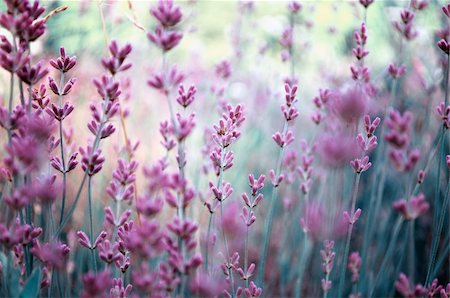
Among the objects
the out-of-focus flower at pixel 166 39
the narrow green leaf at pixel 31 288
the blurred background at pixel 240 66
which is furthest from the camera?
the blurred background at pixel 240 66

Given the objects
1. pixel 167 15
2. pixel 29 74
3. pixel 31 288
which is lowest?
pixel 31 288

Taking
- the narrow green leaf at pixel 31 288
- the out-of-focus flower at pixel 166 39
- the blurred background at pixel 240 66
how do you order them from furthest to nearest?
the blurred background at pixel 240 66 → the narrow green leaf at pixel 31 288 → the out-of-focus flower at pixel 166 39

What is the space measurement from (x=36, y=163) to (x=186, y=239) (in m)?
0.27

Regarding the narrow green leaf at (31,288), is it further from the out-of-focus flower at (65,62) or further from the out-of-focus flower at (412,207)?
the out-of-focus flower at (412,207)

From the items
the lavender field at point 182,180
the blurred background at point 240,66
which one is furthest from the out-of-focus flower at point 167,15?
the blurred background at point 240,66

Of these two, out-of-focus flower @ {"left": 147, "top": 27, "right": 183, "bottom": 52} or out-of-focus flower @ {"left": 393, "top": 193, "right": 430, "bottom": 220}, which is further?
out-of-focus flower @ {"left": 393, "top": 193, "right": 430, "bottom": 220}

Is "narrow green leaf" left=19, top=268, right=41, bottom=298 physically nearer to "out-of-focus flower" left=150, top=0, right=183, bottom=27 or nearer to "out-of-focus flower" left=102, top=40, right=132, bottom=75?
"out-of-focus flower" left=102, top=40, right=132, bottom=75

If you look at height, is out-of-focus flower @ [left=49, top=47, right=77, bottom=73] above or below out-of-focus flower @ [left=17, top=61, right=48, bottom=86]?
below

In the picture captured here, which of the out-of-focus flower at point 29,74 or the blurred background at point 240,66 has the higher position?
the out-of-focus flower at point 29,74

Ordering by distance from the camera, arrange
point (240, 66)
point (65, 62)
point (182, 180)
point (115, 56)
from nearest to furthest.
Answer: point (182, 180) < point (115, 56) < point (65, 62) < point (240, 66)

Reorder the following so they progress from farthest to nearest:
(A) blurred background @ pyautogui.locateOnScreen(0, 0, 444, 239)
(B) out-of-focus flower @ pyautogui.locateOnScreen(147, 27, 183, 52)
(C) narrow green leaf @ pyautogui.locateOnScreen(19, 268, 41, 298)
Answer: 1. (A) blurred background @ pyautogui.locateOnScreen(0, 0, 444, 239)
2. (C) narrow green leaf @ pyautogui.locateOnScreen(19, 268, 41, 298)
3. (B) out-of-focus flower @ pyautogui.locateOnScreen(147, 27, 183, 52)

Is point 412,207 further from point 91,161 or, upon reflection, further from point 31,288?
point 31,288

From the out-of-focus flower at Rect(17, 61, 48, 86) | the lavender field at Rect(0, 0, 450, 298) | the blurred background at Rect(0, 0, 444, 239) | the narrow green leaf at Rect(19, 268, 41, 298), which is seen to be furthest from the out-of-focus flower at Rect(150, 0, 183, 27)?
the blurred background at Rect(0, 0, 444, 239)

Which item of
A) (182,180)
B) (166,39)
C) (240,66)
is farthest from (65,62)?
(240,66)
